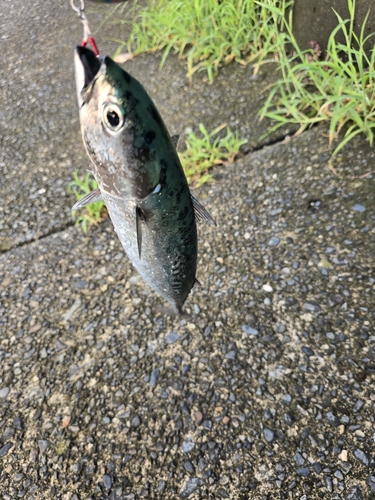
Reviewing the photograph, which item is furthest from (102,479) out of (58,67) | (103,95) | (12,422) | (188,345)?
(58,67)

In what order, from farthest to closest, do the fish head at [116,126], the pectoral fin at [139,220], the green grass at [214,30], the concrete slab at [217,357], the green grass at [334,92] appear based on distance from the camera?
the green grass at [214,30] → the green grass at [334,92] → the concrete slab at [217,357] → the pectoral fin at [139,220] → the fish head at [116,126]

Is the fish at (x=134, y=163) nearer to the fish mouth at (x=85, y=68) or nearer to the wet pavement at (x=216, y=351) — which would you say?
the fish mouth at (x=85, y=68)

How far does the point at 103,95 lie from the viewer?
97cm

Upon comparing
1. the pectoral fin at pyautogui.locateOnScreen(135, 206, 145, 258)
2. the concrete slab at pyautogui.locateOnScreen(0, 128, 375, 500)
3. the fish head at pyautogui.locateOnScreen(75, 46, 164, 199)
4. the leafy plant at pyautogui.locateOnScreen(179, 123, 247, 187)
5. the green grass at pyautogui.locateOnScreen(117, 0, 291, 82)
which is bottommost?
the concrete slab at pyautogui.locateOnScreen(0, 128, 375, 500)

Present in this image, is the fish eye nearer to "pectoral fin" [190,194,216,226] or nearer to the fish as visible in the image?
the fish

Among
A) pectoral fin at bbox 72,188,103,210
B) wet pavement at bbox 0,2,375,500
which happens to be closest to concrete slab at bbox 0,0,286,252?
wet pavement at bbox 0,2,375,500

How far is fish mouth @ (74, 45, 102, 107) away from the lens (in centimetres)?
100

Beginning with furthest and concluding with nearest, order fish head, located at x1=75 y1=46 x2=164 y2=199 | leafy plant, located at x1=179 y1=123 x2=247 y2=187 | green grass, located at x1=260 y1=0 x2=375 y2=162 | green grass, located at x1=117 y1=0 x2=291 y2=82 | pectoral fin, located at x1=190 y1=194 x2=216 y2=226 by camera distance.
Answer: green grass, located at x1=117 y1=0 x2=291 y2=82
leafy plant, located at x1=179 y1=123 x2=247 y2=187
green grass, located at x1=260 y1=0 x2=375 y2=162
pectoral fin, located at x1=190 y1=194 x2=216 y2=226
fish head, located at x1=75 y1=46 x2=164 y2=199

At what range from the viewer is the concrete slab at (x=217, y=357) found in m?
1.71

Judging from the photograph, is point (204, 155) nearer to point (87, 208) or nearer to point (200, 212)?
point (87, 208)

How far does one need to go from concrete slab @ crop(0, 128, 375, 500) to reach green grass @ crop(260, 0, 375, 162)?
0.58 ft

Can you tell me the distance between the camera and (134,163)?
3.37 ft

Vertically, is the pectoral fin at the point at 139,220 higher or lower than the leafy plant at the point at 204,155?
higher

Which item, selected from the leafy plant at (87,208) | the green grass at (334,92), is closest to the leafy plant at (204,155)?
the green grass at (334,92)
